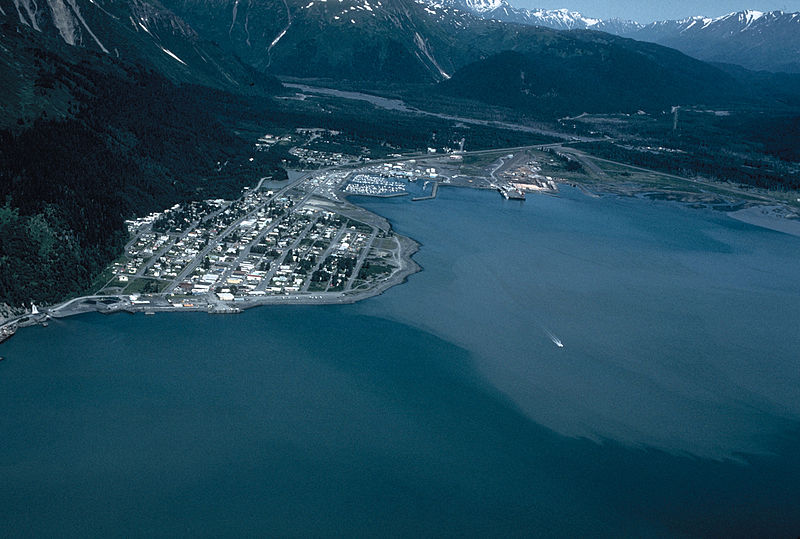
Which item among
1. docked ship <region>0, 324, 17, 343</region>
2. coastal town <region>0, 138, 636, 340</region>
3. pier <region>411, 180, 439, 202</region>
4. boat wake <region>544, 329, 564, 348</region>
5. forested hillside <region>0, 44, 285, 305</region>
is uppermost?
forested hillside <region>0, 44, 285, 305</region>

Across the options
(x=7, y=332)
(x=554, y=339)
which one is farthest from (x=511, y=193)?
(x=7, y=332)

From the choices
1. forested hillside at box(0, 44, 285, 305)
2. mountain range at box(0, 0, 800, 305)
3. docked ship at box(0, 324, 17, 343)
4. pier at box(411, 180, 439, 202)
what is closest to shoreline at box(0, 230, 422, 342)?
docked ship at box(0, 324, 17, 343)

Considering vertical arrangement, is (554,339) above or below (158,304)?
below

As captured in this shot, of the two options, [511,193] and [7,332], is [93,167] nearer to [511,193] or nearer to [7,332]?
[7,332]

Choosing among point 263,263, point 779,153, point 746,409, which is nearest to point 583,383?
point 746,409

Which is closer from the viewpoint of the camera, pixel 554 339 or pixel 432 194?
pixel 554 339

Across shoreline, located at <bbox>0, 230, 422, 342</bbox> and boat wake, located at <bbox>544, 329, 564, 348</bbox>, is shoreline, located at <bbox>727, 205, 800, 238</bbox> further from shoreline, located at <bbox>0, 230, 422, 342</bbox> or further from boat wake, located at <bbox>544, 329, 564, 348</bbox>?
shoreline, located at <bbox>0, 230, 422, 342</bbox>

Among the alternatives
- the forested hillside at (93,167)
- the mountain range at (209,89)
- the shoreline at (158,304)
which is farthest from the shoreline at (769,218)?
the forested hillside at (93,167)

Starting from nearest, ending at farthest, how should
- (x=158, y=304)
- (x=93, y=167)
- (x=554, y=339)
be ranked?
(x=554, y=339) → (x=158, y=304) → (x=93, y=167)

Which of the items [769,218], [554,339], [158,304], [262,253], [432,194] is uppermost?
[769,218]

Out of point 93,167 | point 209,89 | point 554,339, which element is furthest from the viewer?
point 209,89

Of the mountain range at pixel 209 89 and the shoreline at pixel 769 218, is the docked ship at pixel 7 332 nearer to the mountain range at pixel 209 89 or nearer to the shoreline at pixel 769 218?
the mountain range at pixel 209 89
